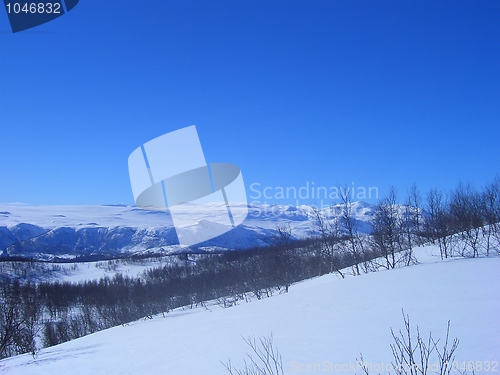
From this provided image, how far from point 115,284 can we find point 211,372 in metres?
79.1

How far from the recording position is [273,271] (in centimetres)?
3775

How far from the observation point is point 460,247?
25219 mm

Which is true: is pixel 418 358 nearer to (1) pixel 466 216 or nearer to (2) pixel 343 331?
(2) pixel 343 331

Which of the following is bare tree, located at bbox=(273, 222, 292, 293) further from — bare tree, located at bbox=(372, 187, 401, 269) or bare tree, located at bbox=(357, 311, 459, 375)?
bare tree, located at bbox=(357, 311, 459, 375)

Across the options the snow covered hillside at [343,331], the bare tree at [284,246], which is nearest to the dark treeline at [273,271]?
the bare tree at [284,246]

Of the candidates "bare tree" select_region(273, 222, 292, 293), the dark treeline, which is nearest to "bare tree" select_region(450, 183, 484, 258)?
the dark treeline

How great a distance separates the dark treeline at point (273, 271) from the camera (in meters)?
25.7

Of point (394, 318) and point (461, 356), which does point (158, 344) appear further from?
point (461, 356)

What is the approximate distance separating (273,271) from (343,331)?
29171mm

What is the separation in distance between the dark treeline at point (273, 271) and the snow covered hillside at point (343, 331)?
27.4 feet

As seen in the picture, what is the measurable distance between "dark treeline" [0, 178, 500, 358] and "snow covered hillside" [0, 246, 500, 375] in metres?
8.35

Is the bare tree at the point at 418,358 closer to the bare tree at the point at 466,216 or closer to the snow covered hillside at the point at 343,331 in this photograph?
the snow covered hillside at the point at 343,331

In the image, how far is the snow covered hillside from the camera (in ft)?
22.6

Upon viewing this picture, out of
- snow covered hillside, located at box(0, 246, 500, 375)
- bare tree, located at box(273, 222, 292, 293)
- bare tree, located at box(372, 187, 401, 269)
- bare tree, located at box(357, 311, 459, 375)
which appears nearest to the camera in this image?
bare tree, located at box(357, 311, 459, 375)
